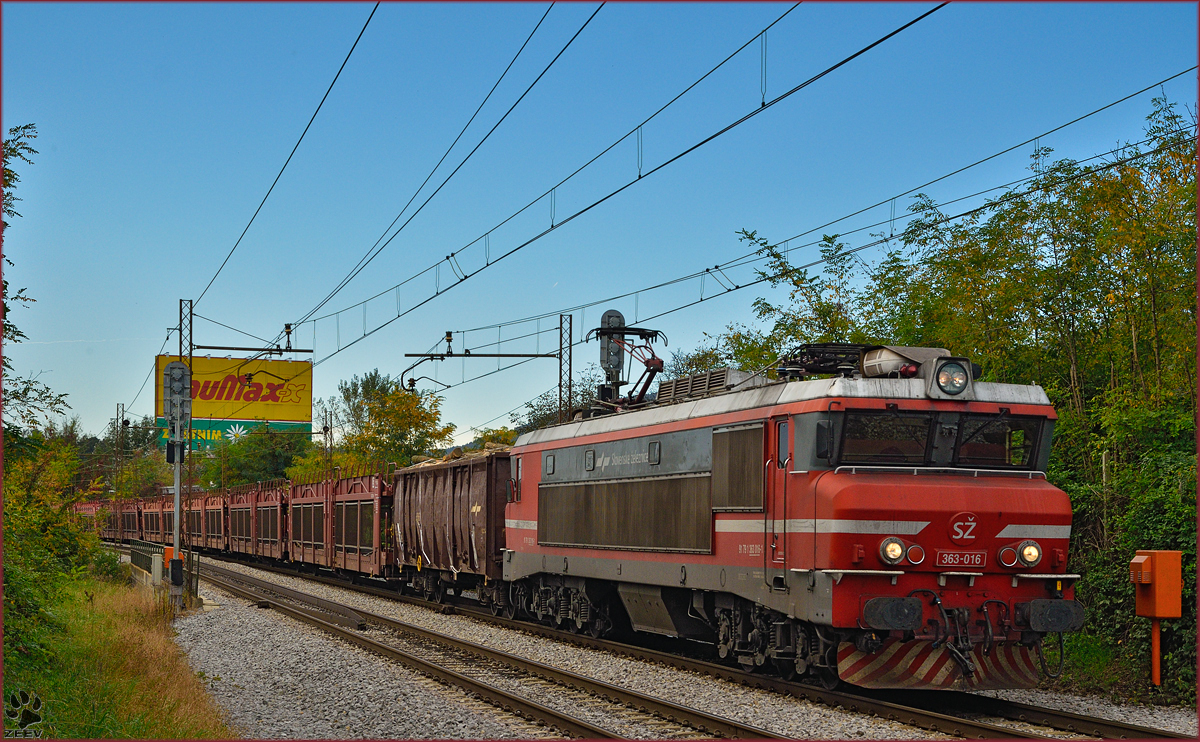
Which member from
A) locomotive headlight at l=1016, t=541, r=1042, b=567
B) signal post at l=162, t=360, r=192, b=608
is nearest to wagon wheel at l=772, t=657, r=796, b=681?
locomotive headlight at l=1016, t=541, r=1042, b=567

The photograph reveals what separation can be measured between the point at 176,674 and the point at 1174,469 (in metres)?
12.6

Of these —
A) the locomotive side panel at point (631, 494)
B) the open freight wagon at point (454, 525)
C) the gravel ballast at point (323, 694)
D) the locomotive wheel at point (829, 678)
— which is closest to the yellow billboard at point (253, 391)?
the open freight wagon at point (454, 525)

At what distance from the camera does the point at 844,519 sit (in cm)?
1140

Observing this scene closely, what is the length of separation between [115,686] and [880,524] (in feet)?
29.2

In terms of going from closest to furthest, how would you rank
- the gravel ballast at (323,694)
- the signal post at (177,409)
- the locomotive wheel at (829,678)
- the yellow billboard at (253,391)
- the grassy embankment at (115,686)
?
the grassy embankment at (115,686), the gravel ballast at (323,694), the locomotive wheel at (829,678), the signal post at (177,409), the yellow billboard at (253,391)

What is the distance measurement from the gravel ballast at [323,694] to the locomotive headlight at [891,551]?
158 inches

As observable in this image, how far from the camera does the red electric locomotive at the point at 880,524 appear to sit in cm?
1148

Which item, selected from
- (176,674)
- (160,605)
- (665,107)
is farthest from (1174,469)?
(160,605)

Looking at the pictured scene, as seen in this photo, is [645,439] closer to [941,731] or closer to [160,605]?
[941,731]

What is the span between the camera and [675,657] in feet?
50.4

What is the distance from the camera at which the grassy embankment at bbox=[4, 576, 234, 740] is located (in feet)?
35.0

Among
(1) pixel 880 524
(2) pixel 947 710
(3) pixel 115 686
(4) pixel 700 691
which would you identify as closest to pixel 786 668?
(4) pixel 700 691

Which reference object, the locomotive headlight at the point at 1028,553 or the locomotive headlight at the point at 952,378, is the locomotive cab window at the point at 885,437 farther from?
the locomotive headlight at the point at 1028,553

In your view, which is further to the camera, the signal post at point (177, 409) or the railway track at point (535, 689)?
the signal post at point (177, 409)
